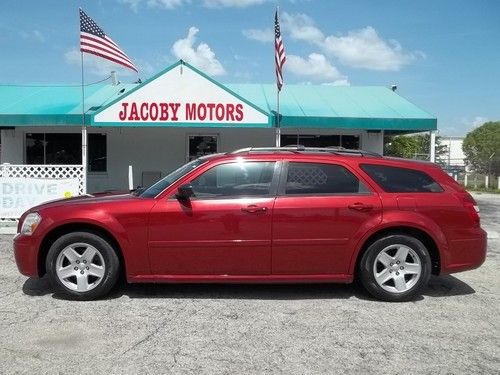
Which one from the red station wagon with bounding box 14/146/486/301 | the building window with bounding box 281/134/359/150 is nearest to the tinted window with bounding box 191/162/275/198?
the red station wagon with bounding box 14/146/486/301

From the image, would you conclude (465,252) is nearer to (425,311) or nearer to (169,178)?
(425,311)

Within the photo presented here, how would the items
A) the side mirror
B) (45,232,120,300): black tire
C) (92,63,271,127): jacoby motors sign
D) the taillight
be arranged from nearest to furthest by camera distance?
the side mirror < (45,232,120,300): black tire < the taillight < (92,63,271,127): jacoby motors sign

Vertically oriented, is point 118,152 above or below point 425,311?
above

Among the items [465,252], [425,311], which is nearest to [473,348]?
[425,311]

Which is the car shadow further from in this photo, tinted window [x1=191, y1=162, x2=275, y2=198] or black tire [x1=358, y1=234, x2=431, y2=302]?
tinted window [x1=191, y1=162, x2=275, y2=198]

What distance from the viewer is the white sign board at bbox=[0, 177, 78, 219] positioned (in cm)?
1033

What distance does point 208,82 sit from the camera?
10914 mm

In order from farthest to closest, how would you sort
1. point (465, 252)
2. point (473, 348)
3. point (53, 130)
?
point (53, 130), point (465, 252), point (473, 348)

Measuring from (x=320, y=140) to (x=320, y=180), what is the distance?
34.0 ft

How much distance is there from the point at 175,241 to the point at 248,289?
1.14m

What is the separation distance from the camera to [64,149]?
622 inches

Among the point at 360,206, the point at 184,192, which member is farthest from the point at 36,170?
the point at 360,206

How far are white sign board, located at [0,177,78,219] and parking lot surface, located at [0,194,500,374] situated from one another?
440 centimetres

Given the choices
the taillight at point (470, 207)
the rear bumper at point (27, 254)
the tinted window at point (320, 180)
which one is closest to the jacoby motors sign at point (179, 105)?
the tinted window at point (320, 180)
